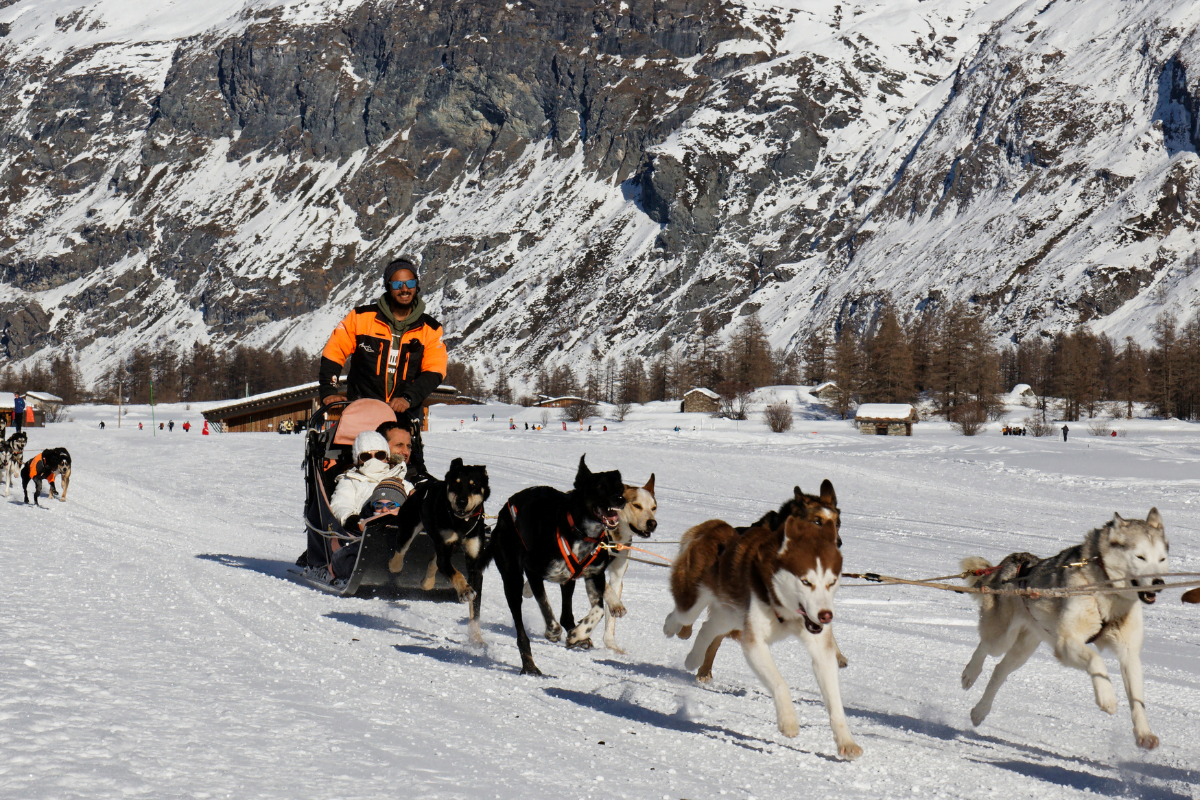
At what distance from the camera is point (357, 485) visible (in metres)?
8.52

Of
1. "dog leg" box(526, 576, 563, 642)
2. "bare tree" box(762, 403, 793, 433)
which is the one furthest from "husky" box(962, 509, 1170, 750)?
"bare tree" box(762, 403, 793, 433)

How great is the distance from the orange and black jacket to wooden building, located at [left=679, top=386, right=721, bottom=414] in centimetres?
8025

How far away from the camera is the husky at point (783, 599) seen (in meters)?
3.99

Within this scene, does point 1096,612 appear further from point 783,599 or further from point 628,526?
point 628,526

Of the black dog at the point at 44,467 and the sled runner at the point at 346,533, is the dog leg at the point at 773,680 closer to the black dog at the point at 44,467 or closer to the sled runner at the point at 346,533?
the sled runner at the point at 346,533

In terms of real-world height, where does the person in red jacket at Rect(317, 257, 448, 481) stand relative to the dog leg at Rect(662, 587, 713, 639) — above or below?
above

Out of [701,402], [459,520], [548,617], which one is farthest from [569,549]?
[701,402]

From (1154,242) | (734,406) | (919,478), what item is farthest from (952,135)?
(919,478)

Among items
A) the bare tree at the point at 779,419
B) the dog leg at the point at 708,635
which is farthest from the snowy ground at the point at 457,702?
the bare tree at the point at 779,419

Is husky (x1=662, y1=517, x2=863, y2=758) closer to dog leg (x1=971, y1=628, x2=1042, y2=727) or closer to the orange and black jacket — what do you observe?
dog leg (x1=971, y1=628, x2=1042, y2=727)

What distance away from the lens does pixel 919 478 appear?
27828 mm

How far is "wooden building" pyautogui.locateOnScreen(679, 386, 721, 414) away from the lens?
8922cm

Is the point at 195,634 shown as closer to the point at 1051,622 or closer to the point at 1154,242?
the point at 1051,622

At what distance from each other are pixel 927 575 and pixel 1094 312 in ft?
490
